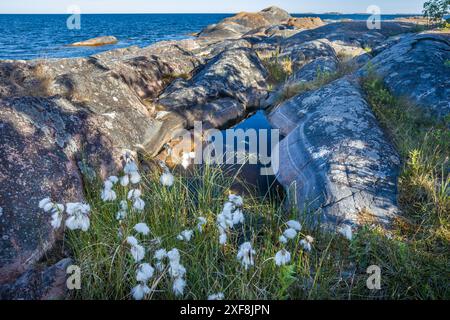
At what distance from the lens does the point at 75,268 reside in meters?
2.77

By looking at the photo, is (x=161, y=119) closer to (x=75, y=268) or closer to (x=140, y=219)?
(x=140, y=219)

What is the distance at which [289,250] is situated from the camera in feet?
10.7

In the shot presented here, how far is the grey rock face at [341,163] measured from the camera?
13.4ft

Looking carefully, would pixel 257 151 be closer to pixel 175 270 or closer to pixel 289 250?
pixel 289 250

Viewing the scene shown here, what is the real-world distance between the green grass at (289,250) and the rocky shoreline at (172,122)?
0.32m

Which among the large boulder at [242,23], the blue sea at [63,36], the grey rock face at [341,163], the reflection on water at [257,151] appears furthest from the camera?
the large boulder at [242,23]

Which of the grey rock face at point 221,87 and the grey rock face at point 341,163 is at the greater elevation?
the grey rock face at point 221,87

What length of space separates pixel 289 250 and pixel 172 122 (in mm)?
5110

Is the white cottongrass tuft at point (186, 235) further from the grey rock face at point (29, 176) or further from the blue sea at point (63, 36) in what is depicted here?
the blue sea at point (63, 36)

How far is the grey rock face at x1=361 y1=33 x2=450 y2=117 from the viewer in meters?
6.08

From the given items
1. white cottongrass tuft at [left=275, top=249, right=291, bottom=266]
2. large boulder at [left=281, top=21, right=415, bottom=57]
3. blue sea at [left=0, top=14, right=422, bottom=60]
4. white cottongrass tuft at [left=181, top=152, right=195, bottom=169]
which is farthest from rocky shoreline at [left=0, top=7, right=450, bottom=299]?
blue sea at [left=0, top=14, right=422, bottom=60]

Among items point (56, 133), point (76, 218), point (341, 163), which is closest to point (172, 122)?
point (56, 133)

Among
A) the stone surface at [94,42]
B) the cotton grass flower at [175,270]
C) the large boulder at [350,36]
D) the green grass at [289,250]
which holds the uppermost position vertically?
the stone surface at [94,42]

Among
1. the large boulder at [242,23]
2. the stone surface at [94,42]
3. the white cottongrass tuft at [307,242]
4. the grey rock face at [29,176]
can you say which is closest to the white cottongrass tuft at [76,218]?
the grey rock face at [29,176]
